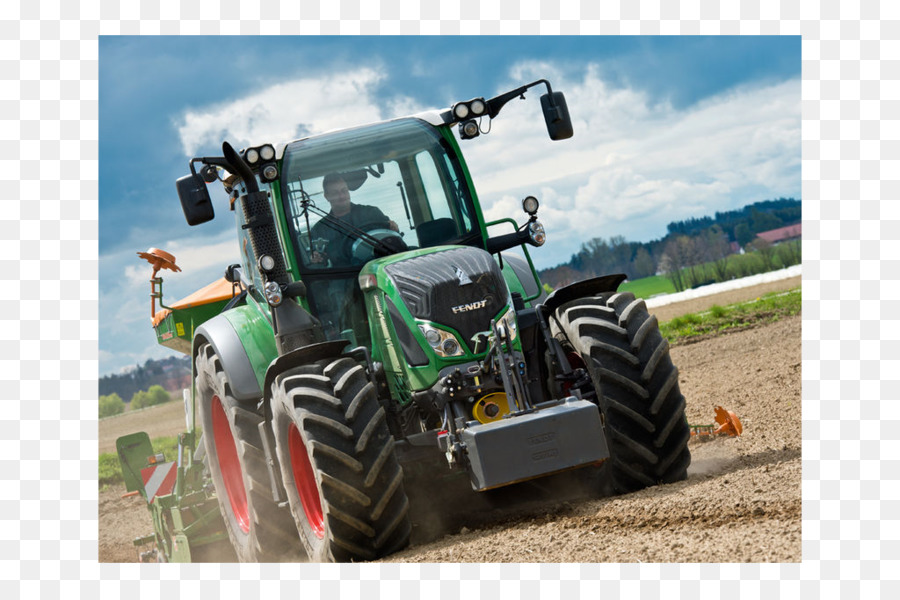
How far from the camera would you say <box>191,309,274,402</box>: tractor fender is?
22.1ft

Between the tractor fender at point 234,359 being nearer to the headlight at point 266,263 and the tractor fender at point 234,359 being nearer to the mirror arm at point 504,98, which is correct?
the headlight at point 266,263

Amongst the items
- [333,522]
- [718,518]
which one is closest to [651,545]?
[718,518]

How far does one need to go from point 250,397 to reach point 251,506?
2.34ft

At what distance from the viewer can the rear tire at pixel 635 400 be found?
234 inches

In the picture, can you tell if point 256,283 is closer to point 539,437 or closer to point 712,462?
point 539,437

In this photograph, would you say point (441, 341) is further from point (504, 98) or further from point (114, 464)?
point (114, 464)

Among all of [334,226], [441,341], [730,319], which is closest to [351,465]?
[441,341]

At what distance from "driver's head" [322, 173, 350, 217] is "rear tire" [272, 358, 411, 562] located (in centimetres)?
146

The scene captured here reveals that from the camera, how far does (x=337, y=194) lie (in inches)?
269

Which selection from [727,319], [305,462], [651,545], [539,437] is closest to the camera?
[651,545]

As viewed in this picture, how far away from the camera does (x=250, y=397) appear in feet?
22.1

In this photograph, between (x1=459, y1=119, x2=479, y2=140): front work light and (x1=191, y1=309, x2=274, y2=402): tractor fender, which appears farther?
(x1=459, y1=119, x2=479, y2=140): front work light

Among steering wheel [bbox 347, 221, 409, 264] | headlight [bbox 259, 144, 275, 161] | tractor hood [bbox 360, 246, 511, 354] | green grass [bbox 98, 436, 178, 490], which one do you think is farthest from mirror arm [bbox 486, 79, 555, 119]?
green grass [bbox 98, 436, 178, 490]

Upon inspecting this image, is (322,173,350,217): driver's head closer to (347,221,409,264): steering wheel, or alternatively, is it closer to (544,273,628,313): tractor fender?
(347,221,409,264): steering wheel
